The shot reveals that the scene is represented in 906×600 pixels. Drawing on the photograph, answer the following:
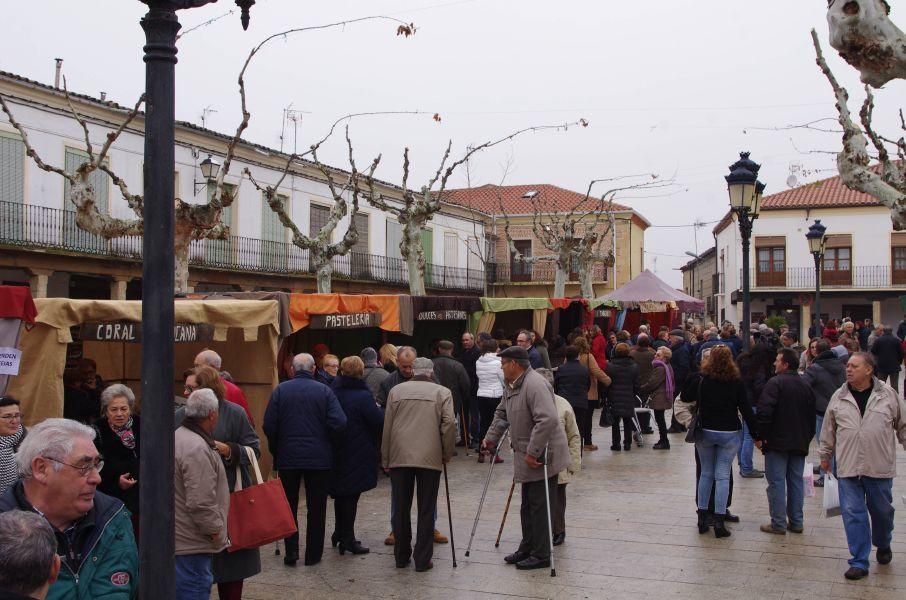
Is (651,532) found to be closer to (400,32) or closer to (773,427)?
(773,427)

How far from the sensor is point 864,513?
259 inches

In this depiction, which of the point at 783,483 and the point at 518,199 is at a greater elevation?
the point at 518,199

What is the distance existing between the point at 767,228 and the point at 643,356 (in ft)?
116

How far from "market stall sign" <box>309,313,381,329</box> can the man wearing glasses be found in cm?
729

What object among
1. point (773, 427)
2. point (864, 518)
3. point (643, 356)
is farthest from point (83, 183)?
point (864, 518)

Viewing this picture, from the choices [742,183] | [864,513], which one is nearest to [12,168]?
[742,183]

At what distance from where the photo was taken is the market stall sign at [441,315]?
1293 centimetres

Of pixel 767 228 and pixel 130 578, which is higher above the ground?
pixel 767 228

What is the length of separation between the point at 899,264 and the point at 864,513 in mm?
41891

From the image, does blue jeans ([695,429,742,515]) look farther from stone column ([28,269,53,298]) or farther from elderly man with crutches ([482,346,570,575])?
stone column ([28,269,53,298])

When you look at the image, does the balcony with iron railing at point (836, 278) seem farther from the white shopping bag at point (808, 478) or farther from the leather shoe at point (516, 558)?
the leather shoe at point (516, 558)

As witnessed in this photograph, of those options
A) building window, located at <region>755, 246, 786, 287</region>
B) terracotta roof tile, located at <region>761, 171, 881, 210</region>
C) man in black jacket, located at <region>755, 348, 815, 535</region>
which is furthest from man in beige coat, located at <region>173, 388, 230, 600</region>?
building window, located at <region>755, 246, 786, 287</region>

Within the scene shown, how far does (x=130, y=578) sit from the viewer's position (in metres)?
3.04

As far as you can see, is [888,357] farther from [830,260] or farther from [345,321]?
[830,260]
